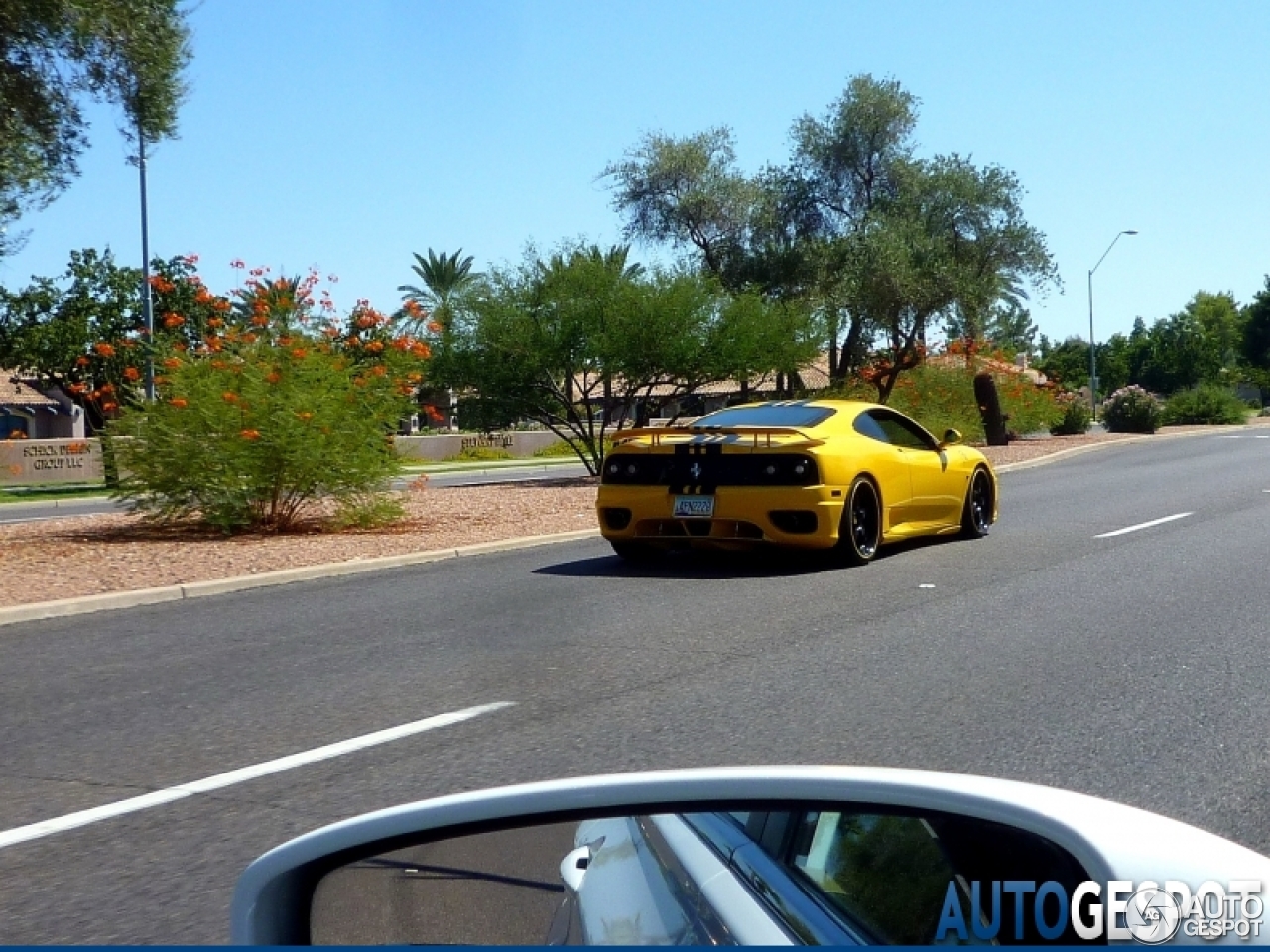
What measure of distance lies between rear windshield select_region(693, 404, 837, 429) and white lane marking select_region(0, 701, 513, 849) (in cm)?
620

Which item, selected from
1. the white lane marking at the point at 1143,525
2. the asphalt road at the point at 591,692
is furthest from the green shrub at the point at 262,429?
the white lane marking at the point at 1143,525

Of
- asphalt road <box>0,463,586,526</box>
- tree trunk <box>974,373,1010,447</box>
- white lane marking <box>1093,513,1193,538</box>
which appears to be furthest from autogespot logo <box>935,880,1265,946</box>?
tree trunk <box>974,373,1010,447</box>

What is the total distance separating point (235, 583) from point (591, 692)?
5.61 meters

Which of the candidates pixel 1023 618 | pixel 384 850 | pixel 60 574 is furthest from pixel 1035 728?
pixel 60 574

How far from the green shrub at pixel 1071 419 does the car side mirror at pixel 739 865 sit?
4561cm

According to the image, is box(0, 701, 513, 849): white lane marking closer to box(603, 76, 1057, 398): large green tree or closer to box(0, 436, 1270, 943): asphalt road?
box(0, 436, 1270, 943): asphalt road

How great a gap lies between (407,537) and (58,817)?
1083cm

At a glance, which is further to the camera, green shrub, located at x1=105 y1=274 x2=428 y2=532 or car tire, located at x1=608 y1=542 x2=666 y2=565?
green shrub, located at x1=105 y1=274 x2=428 y2=532

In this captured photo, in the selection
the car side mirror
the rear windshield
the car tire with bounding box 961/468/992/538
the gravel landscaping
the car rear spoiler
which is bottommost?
the gravel landscaping

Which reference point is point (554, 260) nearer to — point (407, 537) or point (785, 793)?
point (407, 537)

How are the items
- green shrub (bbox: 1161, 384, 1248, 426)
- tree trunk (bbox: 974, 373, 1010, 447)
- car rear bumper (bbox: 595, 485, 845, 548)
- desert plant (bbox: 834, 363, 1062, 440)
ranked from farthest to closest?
1. green shrub (bbox: 1161, 384, 1248, 426)
2. tree trunk (bbox: 974, 373, 1010, 447)
3. desert plant (bbox: 834, 363, 1062, 440)
4. car rear bumper (bbox: 595, 485, 845, 548)

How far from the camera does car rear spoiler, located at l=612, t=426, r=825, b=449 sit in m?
12.5

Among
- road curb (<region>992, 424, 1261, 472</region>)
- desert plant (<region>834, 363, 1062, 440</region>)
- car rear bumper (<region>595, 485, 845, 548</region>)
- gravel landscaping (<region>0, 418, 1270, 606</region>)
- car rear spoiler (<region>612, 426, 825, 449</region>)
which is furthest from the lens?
desert plant (<region>834, 363, 1062, 440</region>)

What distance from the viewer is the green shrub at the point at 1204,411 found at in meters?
58.1
